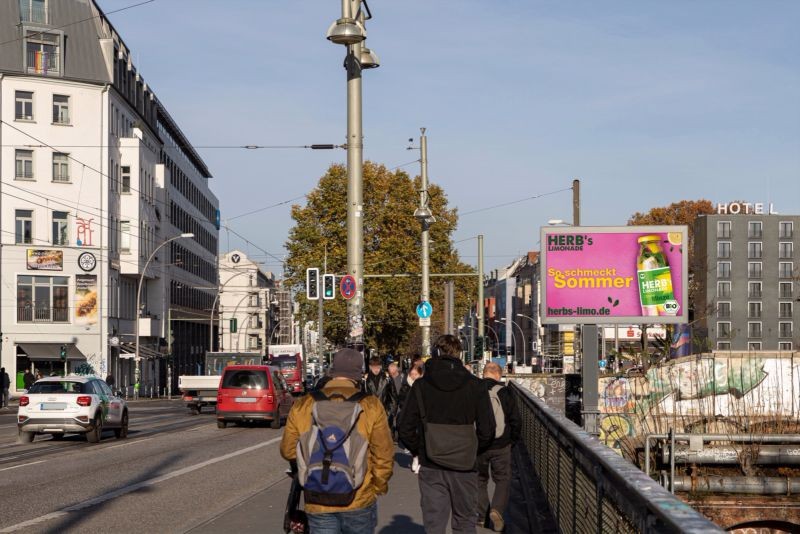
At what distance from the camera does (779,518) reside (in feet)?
79.3

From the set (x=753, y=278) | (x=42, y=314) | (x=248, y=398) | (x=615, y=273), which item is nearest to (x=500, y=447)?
(x=615, y=273)

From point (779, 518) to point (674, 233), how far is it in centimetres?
636

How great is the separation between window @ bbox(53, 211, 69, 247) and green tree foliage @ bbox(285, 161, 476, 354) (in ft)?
41.2

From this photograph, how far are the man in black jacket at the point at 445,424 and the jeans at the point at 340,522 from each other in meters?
2.21

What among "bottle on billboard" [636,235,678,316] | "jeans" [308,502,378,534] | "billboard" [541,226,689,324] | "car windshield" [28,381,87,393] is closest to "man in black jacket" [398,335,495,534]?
"jeans" [308,502,378,534]

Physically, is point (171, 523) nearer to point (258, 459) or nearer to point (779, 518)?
point (258, 459)

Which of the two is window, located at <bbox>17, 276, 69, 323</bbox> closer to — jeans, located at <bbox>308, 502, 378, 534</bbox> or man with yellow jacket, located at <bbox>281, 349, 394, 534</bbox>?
A: man with yellow jacket, located at <bbox>281, 349, 394, 534</bbox>

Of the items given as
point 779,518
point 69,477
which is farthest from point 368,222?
point 69,477

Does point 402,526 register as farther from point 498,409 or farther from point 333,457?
point 333,457

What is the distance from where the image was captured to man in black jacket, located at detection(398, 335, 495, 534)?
8.69 meters

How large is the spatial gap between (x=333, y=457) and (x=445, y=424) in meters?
2.36

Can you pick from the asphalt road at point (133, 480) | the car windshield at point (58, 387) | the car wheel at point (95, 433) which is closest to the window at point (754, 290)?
the asphalt road at point (133, 480)

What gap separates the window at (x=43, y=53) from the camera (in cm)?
6475

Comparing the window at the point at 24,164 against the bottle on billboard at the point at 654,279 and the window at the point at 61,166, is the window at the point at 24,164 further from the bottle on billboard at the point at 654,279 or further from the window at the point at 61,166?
the bottle on billboard at the point at 654,279
